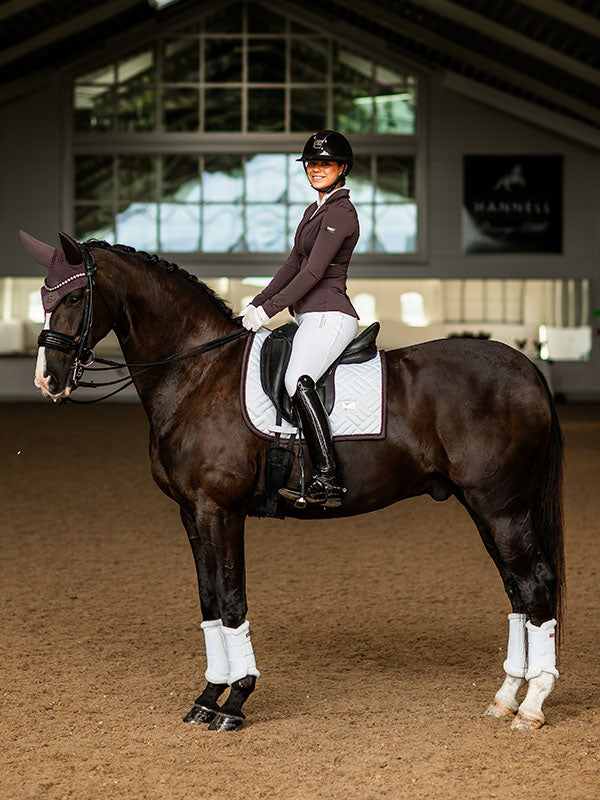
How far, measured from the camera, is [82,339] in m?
4.01

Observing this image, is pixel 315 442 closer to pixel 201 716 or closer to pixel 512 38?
pixel 201 716

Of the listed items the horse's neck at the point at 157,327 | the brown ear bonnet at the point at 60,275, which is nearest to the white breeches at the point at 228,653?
the horse's neck at the point at 157,327

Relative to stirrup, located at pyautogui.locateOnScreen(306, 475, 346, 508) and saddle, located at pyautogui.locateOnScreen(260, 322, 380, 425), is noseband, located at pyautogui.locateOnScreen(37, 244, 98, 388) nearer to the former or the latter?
saddle, located at pyautogui.locateOnScreen(260, 322, 380, 425)

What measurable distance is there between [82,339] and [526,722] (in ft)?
7.29

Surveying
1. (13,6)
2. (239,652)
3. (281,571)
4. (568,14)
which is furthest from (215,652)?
(13,6)

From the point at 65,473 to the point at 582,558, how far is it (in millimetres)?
6189

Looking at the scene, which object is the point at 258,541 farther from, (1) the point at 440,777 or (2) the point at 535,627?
(1) the point at 440,777

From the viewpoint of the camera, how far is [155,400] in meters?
4.24

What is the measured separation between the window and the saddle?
1915 cm

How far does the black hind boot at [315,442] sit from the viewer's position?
13.4 feet

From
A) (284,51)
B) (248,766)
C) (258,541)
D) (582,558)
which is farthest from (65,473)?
(284,51)

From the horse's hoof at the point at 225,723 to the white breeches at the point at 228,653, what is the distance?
0.48 ft

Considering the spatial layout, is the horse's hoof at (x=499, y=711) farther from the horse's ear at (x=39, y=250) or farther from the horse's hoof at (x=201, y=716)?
the horse's ear at (x=39, y=250)

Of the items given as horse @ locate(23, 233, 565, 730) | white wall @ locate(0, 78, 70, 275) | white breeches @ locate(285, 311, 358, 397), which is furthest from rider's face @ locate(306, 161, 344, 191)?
white wall @ locate(0, 78, 70, 275)
